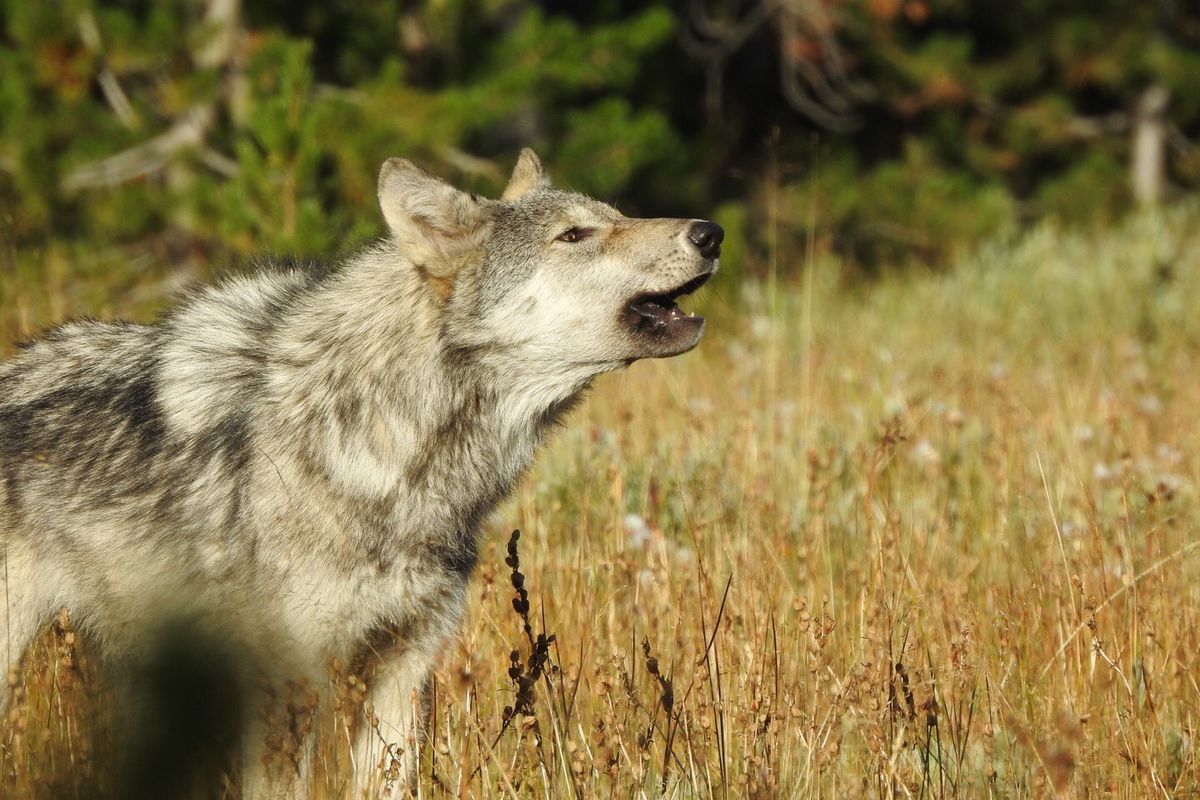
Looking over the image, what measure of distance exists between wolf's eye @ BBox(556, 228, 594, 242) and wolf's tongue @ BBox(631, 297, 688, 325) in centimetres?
27

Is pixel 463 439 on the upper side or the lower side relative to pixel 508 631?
upper

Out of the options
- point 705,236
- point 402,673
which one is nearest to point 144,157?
point 705,236

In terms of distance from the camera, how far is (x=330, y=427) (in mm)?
3699

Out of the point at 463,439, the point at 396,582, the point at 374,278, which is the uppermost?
the point at 374,278

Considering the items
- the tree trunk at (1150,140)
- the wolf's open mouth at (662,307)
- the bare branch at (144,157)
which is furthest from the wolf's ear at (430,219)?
the tree trunk at (1150,140)

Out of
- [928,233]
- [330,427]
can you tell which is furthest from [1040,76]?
[330,427]

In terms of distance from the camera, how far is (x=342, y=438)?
3678 mm

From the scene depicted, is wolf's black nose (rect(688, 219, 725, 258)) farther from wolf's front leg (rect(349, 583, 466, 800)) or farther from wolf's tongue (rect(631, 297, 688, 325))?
wolf's front leg (rect(349, 583, 466, 800))

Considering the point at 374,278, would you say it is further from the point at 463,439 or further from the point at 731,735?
the point at 731,735

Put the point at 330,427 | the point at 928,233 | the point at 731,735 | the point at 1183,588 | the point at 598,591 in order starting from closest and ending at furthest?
the point at 731,735 → the point at 330,427 → the point at 1183,588 → the point at 598,591 → the point at 928,233

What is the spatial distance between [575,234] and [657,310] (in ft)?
1.10

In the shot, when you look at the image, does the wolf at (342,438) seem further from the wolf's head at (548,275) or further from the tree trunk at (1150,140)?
the tree trunk at (1150,140)

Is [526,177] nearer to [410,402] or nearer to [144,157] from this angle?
[410,402]

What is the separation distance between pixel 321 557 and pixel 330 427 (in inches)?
15.5
